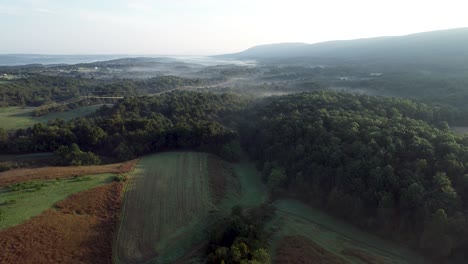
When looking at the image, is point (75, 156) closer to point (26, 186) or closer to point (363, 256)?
point (26, 186)

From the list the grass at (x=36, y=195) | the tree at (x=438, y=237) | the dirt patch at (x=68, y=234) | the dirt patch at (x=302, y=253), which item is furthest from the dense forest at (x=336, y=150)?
the dirt patch at (x=68, y=234)

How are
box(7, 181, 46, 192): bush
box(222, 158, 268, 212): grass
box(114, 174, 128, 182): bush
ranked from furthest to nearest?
box(114, 174, 128, 182): bush < box(222, 158, 268, 212): grass < box(7, 181, 46, 192): bush

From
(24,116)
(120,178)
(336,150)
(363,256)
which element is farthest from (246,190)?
(24,116)

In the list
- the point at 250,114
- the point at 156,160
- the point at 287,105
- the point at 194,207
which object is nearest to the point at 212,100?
the point at 250,114

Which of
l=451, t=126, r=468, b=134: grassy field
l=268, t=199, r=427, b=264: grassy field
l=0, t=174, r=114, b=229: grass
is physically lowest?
l=268, t=199, r=427, b=264: grassy field

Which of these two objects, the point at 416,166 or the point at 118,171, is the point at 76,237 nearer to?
the point at 118,171

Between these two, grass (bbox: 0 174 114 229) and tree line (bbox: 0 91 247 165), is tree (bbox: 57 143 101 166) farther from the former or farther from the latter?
grass (bbox: 0 174 114 229)

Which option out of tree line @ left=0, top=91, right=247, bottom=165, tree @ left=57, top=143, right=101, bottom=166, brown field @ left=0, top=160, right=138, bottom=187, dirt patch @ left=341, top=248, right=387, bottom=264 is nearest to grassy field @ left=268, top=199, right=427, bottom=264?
dirt patch @ left=341, top=248, right=387, bottom=264
